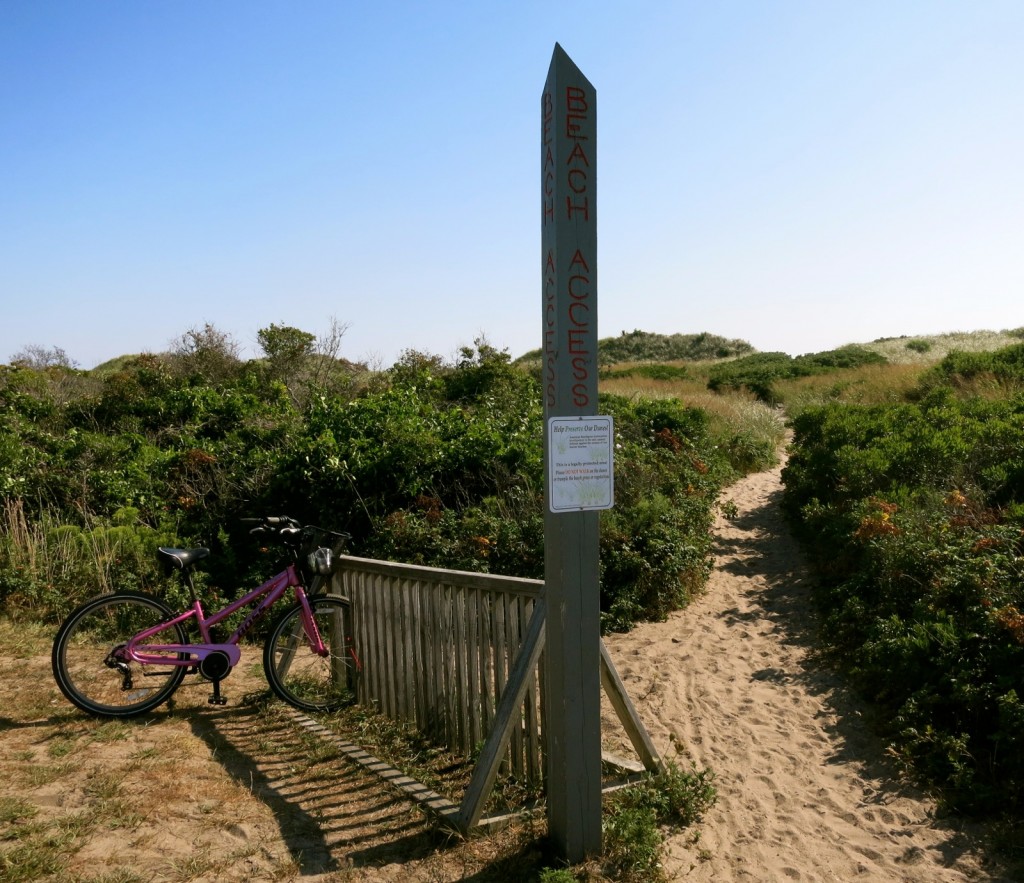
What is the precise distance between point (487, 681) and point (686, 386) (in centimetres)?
2034

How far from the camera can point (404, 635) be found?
208 inches

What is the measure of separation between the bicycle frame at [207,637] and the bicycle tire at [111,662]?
0.06 m

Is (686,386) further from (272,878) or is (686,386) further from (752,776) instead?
(272,878)

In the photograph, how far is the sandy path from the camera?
4109mm

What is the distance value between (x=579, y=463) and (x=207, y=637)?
3.27 meters

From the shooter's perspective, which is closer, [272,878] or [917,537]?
[272,878]

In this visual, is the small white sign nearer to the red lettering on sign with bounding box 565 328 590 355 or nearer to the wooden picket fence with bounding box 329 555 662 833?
the red lettering on sign with bounding box 565 328 590 355

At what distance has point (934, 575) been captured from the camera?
6684 mm

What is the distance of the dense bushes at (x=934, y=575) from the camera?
4.99 m

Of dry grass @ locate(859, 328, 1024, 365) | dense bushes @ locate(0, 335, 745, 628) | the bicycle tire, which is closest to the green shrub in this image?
the bicycle tire

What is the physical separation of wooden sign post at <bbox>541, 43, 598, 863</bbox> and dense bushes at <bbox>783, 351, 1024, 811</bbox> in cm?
230

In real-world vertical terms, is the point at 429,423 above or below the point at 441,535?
above

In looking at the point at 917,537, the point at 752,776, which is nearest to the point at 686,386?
the point at 917,537

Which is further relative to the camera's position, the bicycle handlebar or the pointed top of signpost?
the bicycle handlebar
